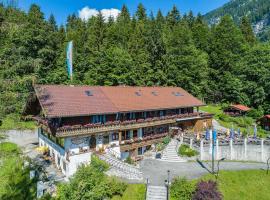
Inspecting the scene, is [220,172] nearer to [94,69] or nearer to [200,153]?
[200,153]

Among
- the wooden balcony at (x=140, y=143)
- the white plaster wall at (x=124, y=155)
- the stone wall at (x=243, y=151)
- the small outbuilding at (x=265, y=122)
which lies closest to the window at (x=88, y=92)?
the wooden balcony at (x=140, y=143)

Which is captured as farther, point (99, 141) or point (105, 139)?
point (105, 139)

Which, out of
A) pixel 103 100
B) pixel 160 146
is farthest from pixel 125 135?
pixel 103 100

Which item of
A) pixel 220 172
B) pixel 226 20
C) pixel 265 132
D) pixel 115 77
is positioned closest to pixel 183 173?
pixel 220 172

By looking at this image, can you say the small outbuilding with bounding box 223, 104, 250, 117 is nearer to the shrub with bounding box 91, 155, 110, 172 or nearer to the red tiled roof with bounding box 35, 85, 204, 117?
the red tiled roof with bounding box 35, 85, 204, 117

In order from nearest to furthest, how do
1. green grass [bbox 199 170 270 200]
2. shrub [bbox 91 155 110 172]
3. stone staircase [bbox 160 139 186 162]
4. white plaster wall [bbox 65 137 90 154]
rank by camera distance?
green grass [bbox 199 170 270 200]
shrub [bbox 91 155 110 172]
white plaster wall [bbox 65 137 90 154]
stone staircase [bbox 160 139 186 162]

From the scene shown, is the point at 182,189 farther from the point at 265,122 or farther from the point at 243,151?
the point at 265,122

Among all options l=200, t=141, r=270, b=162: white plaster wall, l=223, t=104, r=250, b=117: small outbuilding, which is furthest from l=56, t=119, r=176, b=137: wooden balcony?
l=223, t=104, r=250, b=117: small outbuilding
